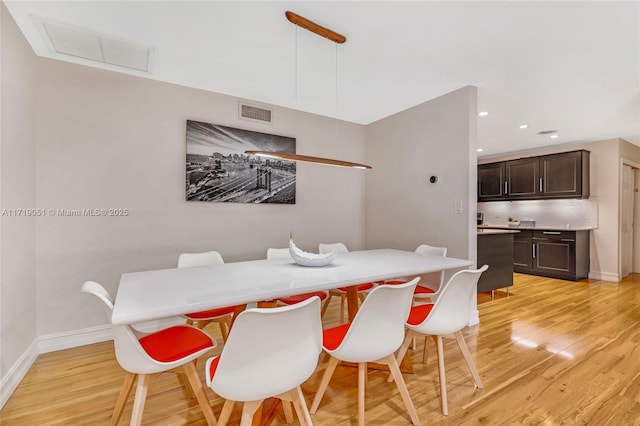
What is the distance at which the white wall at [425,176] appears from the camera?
3176mm

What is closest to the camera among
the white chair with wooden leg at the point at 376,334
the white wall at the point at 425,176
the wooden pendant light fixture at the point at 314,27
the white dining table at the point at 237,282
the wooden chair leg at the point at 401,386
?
the white dining table at the point at 237,282

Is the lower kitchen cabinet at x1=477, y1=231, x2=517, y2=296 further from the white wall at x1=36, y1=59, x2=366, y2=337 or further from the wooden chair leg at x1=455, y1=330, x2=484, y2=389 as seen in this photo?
the white wall at x1=36, y1=59, x2=366, y2=337

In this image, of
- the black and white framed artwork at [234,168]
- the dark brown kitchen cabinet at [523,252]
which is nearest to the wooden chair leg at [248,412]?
the black and white framed artwork at [234,168]

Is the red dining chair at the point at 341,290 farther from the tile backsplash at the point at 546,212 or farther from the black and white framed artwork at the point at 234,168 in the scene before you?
the tile backsplash at the point at 546,212

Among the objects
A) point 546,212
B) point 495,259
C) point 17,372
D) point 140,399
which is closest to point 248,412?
point 140,399

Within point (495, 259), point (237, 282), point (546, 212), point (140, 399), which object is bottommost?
point (140, 399)

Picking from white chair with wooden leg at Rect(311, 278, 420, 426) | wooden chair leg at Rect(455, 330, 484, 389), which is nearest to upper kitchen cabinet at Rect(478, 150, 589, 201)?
wooden chair leg at Rect(455, 330, 484, 389)

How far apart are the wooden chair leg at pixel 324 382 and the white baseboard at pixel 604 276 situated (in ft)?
19.3

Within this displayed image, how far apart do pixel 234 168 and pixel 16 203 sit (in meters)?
1.81

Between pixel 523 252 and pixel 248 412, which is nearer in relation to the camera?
pixel 248 412

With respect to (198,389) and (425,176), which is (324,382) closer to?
(198,389)

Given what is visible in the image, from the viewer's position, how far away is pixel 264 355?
1.20 metres

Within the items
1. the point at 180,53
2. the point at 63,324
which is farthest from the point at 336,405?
the point at 180,53

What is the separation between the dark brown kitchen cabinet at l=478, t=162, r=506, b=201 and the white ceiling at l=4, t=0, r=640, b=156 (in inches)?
98.1
